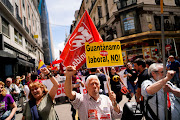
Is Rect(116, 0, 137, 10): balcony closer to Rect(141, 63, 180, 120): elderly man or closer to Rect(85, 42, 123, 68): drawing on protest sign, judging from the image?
Rect(85, 42, 123, 68): drawing on protest sign

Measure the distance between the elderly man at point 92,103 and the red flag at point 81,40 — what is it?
944mm

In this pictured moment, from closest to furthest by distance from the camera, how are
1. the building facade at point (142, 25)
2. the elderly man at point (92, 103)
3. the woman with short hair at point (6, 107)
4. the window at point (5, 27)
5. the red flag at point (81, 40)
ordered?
the elderly man at point (92, 103), the woman with short hair at point (6, 107), the red flag at point (81, 40), the window at point (5, 27), the building facade at point (142, 25)

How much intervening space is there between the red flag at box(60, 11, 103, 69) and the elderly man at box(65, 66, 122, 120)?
0.94 m

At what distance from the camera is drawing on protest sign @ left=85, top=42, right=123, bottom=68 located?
230 cm

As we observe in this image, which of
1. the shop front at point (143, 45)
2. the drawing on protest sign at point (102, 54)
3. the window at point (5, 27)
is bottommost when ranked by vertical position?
the drawing on protest sign at point (102, 54)

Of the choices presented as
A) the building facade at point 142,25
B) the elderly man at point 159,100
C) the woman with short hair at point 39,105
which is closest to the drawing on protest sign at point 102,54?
the elderly man at point 159,100

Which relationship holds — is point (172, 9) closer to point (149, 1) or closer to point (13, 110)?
point (149, 1)

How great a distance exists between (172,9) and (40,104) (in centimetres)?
2127

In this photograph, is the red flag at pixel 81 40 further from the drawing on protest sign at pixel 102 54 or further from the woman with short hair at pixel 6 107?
the woman with short hair at pixel 6 107

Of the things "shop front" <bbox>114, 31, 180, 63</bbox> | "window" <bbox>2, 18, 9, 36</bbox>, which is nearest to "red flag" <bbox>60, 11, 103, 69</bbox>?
"window" <bbox>2, 18, 9, 36</bbox>

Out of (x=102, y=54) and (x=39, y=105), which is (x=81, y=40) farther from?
(x=39, y=105)

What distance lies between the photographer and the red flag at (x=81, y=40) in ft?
9.40

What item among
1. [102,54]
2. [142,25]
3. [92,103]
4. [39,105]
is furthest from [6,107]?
[142,25]

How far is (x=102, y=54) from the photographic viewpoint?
7.75 feet
